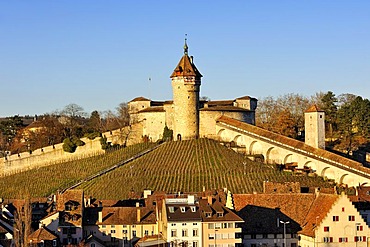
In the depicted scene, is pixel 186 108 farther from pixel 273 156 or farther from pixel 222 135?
pixel 273 156

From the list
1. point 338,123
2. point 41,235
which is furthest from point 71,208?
point 338,123

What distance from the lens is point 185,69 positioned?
111562mm

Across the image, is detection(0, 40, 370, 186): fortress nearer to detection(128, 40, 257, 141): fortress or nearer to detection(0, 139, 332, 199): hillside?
detection(128, 40, 257, 141): fortress

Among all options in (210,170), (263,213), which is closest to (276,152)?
(210,170)

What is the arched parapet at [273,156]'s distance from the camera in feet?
342

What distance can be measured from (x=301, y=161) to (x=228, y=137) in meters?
12.2

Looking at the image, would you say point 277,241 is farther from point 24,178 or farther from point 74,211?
point 24,178

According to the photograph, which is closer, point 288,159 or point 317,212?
point 317,212

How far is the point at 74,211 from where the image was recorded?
6525cm

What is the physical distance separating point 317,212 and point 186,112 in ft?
154

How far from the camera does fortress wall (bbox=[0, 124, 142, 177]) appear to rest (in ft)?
379

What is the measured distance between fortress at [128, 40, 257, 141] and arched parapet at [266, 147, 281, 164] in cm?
871

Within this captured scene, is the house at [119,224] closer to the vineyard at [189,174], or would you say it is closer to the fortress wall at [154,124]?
the vineyard at [189,174]

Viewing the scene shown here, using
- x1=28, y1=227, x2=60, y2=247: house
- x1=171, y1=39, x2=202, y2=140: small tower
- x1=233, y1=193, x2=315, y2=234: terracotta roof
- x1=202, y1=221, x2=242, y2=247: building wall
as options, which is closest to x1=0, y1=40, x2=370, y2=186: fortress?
x1=171, y1=39, x2=202, y2=140: small tower
